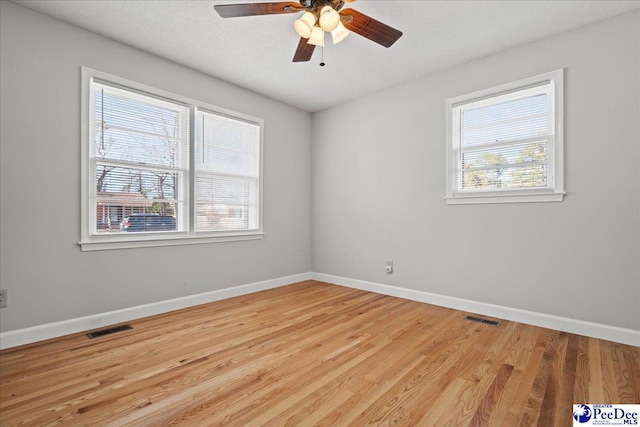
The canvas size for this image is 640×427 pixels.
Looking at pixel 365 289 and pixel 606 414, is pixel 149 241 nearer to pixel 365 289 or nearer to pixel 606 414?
pixel 365 289

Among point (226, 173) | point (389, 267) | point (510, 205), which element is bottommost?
point (389, 267)

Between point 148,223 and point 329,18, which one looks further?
point 148,223

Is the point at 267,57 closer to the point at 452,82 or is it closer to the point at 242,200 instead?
the point at 242,200

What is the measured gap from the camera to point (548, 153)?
2945 mm

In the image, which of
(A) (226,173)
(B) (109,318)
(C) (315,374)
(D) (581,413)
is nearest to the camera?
(D) (581,413)

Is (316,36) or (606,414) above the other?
(316,36)

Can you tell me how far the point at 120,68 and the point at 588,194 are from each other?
177 inches

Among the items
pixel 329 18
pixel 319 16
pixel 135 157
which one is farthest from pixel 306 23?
pixel 135 157

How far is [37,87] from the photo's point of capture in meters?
2.61

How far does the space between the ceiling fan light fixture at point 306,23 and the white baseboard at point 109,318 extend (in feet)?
9.62

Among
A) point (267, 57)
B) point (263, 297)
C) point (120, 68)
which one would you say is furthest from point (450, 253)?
point (120, 68)

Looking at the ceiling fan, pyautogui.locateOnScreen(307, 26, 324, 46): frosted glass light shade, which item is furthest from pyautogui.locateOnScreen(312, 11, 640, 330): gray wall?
pyautogui.locateOnScreen(307, 26, 324, 46): frosted glass light shade

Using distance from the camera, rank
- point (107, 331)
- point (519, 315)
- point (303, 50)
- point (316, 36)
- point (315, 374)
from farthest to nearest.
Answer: point (519, 315) < point (107, 331) < point (303, 50) < point (316, 36) < point (315, 374)

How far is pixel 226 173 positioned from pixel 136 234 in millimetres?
1272
